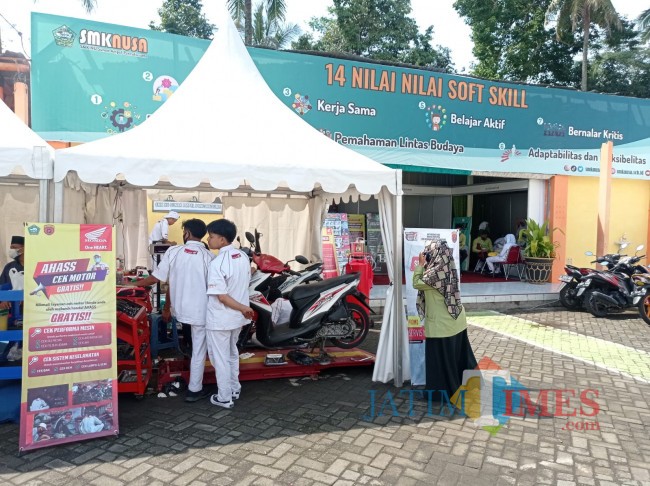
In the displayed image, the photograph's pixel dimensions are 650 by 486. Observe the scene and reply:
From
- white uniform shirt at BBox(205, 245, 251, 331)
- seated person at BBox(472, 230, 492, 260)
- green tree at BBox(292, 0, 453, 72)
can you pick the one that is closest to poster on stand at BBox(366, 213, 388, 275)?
seated person at BBox(472, 230, 492, 260)

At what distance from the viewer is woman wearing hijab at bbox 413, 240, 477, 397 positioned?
408 cm

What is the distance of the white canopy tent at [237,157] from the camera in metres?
4.07

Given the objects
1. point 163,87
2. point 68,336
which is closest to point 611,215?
point 163,87

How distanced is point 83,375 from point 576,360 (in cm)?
532

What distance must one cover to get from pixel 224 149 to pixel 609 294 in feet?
24.3

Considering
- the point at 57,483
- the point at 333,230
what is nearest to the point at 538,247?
the point at 333,230

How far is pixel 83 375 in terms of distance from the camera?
3.45 m

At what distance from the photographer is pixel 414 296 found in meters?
4.76

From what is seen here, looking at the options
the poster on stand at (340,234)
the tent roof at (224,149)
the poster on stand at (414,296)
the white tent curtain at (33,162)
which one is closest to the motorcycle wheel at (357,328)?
the poster on stand at (414,296)

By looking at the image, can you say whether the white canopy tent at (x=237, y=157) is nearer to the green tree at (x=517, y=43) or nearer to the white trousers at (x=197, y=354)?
the white trousers at (x=197, y=354)

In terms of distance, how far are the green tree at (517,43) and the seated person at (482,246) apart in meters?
9.59

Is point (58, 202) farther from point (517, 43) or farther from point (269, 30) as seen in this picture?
point (517, 43)

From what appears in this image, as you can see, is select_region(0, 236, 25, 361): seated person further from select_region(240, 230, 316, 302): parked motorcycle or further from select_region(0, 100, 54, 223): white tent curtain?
select_region(240, 230, 316, 302): parked motorcycle

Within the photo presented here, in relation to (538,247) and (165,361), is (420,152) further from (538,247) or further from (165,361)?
(165,361)
